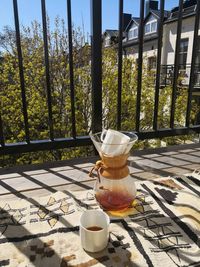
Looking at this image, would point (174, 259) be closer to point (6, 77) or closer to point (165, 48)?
point (6, 77)

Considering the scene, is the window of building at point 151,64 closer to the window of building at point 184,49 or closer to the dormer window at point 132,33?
the window of building at point 184,49

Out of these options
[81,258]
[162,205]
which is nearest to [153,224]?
[162,205]

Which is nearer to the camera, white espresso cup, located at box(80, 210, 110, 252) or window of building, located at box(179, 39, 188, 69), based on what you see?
white espresso cup, located at box(80, 210, 110, 252)

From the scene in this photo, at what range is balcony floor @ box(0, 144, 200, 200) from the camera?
90cm

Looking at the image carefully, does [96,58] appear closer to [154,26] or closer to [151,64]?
[151,64]

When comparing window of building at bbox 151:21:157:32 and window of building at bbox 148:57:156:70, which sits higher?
window of building at bbox 151:21:157:32

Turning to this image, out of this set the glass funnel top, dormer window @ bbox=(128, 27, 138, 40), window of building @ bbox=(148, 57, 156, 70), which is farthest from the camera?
dormer window @ bbox=(128, 27, 138, 40)

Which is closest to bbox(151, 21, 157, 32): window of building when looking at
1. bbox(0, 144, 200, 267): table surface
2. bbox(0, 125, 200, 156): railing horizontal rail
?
bbox(0, 125, 200, 156): railing horizontal rail

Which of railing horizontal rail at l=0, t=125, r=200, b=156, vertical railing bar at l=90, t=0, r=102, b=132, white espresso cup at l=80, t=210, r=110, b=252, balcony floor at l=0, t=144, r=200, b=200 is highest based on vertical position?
vertical railing bar at l=90, t=0, r=102, b=132

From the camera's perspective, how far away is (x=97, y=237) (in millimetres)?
531

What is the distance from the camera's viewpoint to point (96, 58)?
112 cm

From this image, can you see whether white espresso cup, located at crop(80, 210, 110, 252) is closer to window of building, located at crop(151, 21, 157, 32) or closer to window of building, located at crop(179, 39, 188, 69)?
window of building, located at crop(179, 39, 188, 69)

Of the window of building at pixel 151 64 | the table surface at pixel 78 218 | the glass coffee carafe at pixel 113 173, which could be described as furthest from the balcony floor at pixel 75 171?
the window of building at pixel 151 64

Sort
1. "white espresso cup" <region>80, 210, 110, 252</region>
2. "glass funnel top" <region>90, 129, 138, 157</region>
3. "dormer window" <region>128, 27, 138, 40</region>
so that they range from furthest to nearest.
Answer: "dormer window" <region>128, 27, 138, 40</region>
"glass funnel top" <region>90, 129, 138, 157</region>
"white espresso cup" <region>80, 210, 110, 252</region>
